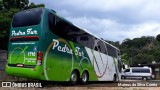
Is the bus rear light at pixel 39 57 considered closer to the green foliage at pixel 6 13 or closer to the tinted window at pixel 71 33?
the tinted window at pixel 71 33

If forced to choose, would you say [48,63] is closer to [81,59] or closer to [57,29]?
[57,29]

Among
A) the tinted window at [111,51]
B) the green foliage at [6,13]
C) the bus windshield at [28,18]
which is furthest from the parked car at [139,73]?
the bus windshield at [28,18]

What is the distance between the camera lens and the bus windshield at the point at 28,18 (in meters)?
13.1

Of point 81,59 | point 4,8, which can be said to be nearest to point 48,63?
point 81,59

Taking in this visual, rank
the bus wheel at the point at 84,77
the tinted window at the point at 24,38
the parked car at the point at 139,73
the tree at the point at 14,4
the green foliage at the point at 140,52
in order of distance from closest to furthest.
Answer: the tinted window at the point at 24,38, the bus wheel at the point at 84,77, the tree at the point at 14,4, the parked car at the point at 139,73, the green foliage at the point at 140,52

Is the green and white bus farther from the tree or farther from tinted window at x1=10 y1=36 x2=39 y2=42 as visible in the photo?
the tree

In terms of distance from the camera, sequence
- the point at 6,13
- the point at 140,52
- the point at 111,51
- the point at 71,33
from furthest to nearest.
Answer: the point at 140,52, the point at 6,13, the point at 111,51, the point at 71,33

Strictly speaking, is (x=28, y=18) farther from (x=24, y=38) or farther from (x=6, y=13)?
(x=6, y=13)

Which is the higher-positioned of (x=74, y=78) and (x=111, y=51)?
(x=111, y=51)

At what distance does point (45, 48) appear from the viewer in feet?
42.0

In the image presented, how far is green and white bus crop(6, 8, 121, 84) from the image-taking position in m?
12.7

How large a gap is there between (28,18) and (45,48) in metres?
1.93

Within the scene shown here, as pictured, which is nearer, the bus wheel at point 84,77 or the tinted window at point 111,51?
the bus wheel at point 84,77

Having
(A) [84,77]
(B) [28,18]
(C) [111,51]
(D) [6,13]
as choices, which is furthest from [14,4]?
(B) [28,18]
